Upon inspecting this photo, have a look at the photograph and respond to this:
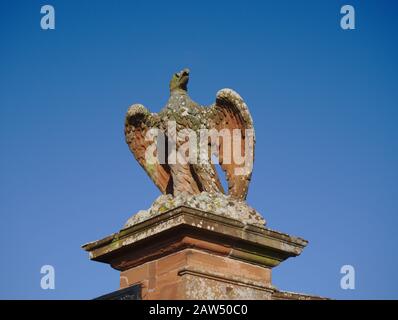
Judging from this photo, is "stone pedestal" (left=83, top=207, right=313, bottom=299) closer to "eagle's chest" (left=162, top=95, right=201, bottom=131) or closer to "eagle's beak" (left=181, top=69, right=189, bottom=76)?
"eagle's chest" (left=162, top=95, right=201, bottom=131)

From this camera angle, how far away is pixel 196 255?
7.33 meters

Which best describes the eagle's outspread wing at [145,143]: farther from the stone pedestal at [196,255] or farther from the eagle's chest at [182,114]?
the stone pedestal at [196,255]

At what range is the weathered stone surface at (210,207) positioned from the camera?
25.0ft

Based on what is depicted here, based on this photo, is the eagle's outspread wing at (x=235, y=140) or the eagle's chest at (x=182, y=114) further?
the eagle's chest at (x=182, y=114)

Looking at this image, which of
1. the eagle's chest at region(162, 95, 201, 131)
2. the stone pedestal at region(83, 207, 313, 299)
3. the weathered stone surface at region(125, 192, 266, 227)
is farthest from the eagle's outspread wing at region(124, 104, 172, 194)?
the stone pedestal at region(83, 207, 313, 299)

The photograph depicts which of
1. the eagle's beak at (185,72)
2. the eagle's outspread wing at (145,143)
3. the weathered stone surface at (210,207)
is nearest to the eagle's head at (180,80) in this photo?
the eagle's beak at (185,72)

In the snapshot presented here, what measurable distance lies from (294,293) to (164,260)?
124 centimetres

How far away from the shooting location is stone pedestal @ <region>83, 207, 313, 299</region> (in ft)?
23.8

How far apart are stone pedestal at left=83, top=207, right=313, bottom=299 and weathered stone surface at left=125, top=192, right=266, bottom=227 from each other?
0.13 meters

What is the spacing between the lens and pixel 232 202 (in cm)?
787

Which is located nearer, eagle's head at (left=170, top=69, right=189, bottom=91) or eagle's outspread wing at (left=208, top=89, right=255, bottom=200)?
eagle's outspread wing at (left=208, top=89, right=255, bottom=200)

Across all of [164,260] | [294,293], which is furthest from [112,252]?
[294,293]

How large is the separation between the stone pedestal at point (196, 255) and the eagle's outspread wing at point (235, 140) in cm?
84
